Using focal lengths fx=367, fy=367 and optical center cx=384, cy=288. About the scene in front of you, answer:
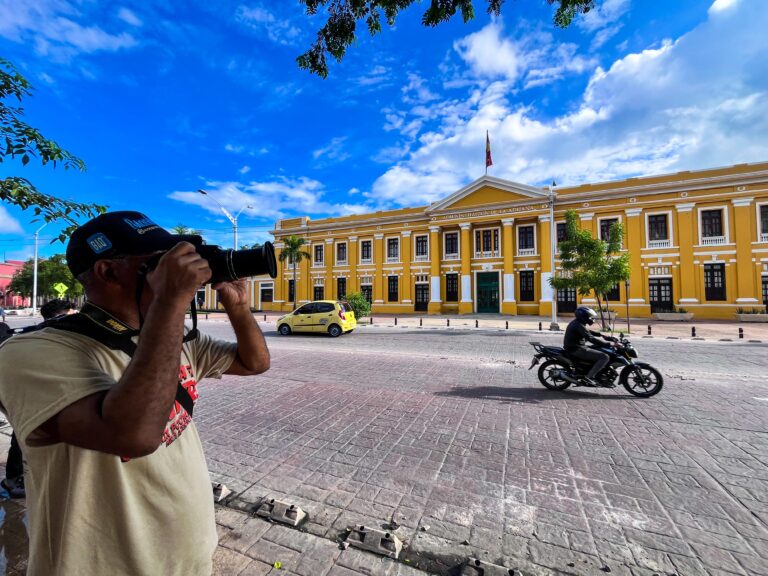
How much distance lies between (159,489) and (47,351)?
534 millimetres

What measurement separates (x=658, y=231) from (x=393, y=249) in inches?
771

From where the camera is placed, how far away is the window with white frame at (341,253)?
115 feet

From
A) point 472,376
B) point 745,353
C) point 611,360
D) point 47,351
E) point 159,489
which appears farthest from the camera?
point 745,353

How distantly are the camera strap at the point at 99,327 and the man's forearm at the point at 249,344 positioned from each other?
1.65ft

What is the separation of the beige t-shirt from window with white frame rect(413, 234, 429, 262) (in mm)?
30715

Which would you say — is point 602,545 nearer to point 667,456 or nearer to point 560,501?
point 560,501

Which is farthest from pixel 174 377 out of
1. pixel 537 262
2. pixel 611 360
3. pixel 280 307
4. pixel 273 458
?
pixel 280 307

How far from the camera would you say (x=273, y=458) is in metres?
3.61

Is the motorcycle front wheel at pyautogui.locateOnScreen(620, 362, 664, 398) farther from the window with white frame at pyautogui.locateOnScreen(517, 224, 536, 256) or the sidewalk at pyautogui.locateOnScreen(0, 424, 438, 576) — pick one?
the window with white frame at pyautogui.locateOnScreen(517, 224, 536, 256)

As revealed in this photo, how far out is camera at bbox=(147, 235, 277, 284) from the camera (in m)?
1.16

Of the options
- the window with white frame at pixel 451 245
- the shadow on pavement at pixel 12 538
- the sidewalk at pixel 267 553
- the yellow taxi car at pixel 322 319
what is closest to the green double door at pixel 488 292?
the window with white frame at pixel 451 245

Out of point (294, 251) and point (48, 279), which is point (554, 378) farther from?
point (48, 279)

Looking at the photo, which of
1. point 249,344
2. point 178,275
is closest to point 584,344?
point 249,344

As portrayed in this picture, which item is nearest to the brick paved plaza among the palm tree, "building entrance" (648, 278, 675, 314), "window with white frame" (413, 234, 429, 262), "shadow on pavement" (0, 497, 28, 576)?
"shadow on pavement" (0, 497, 28, 576)
